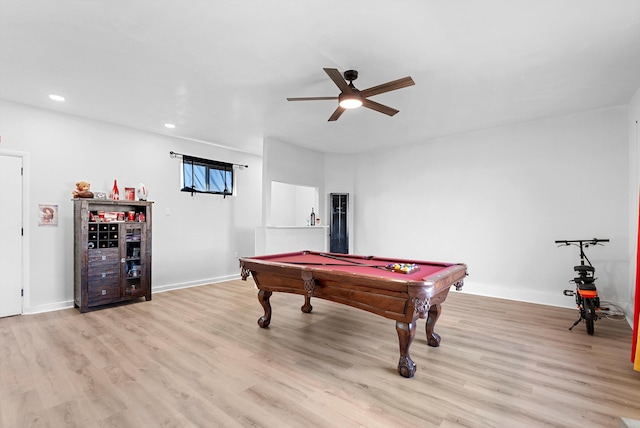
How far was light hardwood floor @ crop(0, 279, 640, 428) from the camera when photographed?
1877mm

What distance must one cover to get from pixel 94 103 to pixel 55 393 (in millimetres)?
3351

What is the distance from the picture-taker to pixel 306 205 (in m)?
8.05

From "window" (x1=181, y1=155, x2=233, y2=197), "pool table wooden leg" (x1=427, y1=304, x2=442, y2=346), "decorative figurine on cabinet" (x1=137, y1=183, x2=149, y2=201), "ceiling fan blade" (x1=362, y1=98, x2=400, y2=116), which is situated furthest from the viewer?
"window" (x1=181, y1=155, x2=233, y2=197)

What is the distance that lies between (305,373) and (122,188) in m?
4.18

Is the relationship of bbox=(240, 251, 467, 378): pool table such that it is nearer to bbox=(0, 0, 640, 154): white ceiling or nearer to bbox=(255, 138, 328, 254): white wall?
bbox=(0, 0, 640, 154): white ceiling

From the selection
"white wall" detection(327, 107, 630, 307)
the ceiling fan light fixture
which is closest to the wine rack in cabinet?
the ceiling fan light fixture

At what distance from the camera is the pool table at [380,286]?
2248 millimetres

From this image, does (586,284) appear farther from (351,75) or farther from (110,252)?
(110,252)

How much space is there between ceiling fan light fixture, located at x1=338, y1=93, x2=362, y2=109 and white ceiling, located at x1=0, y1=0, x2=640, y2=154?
0.30 metres

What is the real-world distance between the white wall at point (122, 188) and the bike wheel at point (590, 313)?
18.2ft

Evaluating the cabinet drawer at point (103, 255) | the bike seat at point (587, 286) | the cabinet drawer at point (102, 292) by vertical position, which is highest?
the cabinet drawer at point (103, 255)

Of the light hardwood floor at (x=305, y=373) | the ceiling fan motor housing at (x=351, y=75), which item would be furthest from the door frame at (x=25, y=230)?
the ceiling fan motor housing at (x=351, y=75)

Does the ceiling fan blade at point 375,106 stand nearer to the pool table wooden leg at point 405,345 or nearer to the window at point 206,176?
the pool table wooden leg at point 405,345

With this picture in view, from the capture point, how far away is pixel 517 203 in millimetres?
4723
